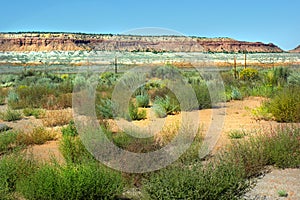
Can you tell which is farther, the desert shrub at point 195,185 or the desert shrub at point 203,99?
the desert shrub at point 203,99

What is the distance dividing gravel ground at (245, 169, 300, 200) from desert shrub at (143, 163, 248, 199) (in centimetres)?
64

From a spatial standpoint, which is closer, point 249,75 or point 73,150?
point 73,150

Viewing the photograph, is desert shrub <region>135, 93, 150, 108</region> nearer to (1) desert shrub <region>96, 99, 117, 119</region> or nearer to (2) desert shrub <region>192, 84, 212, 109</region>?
(2) desert shrub <region>192, 84, 212, 109</region>

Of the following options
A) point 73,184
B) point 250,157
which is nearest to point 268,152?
point 250,157

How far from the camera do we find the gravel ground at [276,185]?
6.93 metres

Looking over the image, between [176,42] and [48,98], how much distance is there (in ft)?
23.2

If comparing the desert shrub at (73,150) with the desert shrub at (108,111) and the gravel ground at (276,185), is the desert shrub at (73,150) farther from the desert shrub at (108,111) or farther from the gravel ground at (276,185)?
the desert shrub at (108,111)

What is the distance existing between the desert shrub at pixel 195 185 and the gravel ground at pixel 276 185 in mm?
640

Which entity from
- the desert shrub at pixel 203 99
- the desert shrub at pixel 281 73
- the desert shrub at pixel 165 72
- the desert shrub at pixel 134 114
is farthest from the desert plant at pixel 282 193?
the desert shrub at pixel 165 72

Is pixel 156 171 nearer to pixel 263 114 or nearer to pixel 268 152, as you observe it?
pixel 268 152

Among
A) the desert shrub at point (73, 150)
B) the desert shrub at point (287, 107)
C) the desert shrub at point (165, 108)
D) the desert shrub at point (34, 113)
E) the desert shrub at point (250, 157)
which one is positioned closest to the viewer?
the desert shrub at point (250, 157)

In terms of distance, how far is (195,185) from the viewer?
19.8ft

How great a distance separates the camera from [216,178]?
6.19 m

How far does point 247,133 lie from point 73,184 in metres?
6.58
